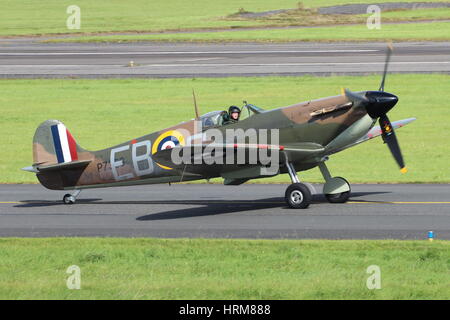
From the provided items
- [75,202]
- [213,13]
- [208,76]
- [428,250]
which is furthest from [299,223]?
[213,13]

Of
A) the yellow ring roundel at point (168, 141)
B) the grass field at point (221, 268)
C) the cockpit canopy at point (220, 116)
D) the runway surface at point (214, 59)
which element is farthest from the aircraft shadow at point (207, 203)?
the runway surface at point (214, 59)

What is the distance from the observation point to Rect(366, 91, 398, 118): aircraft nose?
17.7m

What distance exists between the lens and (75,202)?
2091cm

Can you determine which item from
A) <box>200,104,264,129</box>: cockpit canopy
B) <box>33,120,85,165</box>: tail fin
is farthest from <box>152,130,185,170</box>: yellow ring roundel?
<box>33,120,85,165</box>: tail fin

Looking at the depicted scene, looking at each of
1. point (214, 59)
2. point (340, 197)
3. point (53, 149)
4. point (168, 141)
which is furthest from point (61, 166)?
point (214, 59)

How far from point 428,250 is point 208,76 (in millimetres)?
30071

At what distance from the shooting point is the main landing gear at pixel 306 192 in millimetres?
18438

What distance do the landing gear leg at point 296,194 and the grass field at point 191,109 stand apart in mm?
4680

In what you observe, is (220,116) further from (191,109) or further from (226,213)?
(191,109)

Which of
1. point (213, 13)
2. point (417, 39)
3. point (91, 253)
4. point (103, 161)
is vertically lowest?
point (91, 253)

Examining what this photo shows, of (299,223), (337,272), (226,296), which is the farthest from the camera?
(299,223)

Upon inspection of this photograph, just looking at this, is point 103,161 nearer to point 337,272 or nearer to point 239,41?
point 337,272

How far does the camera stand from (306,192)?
18406 millimetres

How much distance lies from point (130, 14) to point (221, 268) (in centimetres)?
8185
